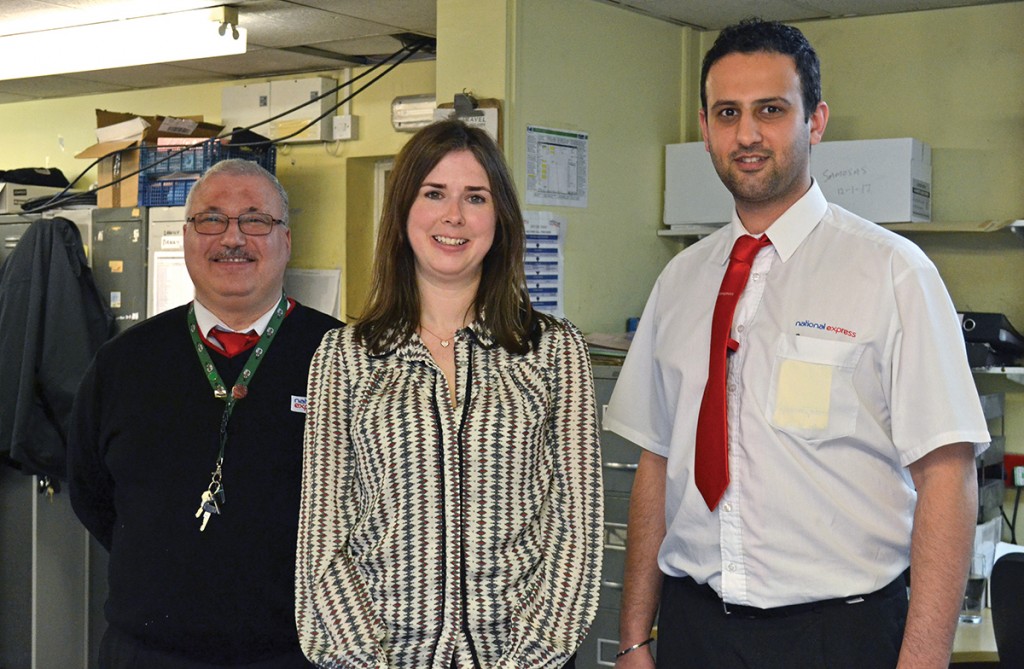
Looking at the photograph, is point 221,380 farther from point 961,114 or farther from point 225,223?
point 961,114

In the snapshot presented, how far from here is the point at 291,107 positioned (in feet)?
18.5

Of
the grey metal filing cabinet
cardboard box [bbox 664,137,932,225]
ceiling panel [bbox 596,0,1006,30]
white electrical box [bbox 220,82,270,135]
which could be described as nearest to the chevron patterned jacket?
the grey metal filing cabinet

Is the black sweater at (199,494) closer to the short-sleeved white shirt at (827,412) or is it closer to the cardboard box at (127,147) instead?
the short-sleeved white shirt at (827,412)

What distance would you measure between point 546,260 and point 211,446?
2.10 meters

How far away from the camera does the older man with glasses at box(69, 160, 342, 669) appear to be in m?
2.03

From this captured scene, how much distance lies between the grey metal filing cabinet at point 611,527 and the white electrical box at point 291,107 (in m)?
2.44

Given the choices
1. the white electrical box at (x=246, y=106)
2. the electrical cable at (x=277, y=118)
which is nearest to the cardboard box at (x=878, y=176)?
the electrical cable at (x=277, y=118)

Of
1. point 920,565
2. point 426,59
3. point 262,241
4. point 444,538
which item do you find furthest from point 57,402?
point 920,565

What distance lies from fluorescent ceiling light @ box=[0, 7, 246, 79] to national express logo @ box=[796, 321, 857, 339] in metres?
3.11

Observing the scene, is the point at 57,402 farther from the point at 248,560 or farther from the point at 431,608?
the point at 431,608

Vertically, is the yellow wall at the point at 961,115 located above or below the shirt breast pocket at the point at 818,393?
above

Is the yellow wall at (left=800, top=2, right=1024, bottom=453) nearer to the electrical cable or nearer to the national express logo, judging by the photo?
the electrical cable

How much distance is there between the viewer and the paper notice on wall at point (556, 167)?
3.96 metres

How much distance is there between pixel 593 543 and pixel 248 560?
63 cm
